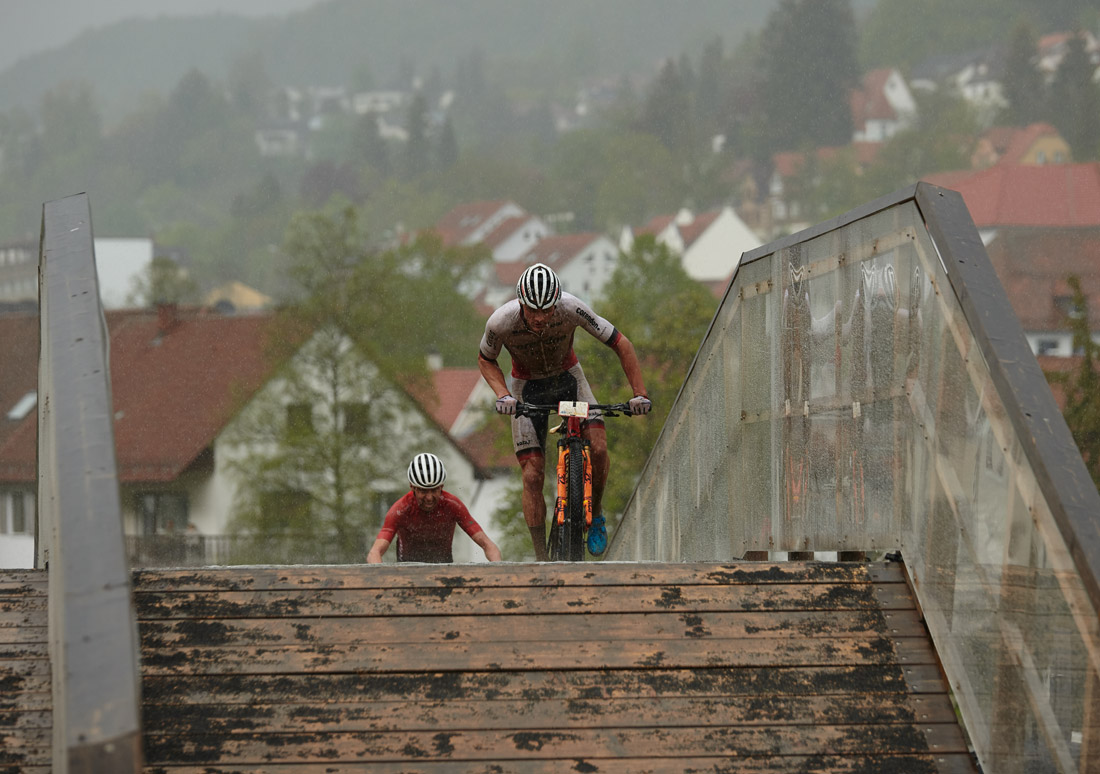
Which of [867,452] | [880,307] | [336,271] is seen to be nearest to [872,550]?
[867,452]

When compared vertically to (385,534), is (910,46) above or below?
above

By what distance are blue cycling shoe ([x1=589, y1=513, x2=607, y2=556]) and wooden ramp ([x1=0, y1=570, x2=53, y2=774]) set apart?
347 centimetres

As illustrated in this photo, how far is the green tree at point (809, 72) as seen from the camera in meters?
149

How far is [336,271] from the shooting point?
2562 inches

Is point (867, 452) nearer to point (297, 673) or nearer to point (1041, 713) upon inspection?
point (1041, 713)

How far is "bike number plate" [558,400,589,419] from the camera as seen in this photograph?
774 cm

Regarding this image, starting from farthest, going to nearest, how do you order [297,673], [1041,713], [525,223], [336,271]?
1. [525,223]
2. [336,271]
3. [297,673]
4. [1041,713]

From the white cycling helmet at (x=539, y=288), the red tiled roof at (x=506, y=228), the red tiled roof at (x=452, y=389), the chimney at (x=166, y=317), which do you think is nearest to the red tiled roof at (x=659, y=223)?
the red tiled roof at (x=506, y=228)

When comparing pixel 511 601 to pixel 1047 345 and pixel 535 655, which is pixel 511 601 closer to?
pixel 535 655

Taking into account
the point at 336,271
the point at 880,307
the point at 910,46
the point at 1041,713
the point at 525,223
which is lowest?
the point at 1041,713

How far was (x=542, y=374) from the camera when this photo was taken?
8.27m

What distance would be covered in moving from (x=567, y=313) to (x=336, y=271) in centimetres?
5832

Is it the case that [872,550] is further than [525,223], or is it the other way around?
[525,223]

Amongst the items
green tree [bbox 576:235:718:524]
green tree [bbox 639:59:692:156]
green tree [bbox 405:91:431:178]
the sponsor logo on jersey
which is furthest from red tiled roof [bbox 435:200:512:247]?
the sponsor logo on jersey
